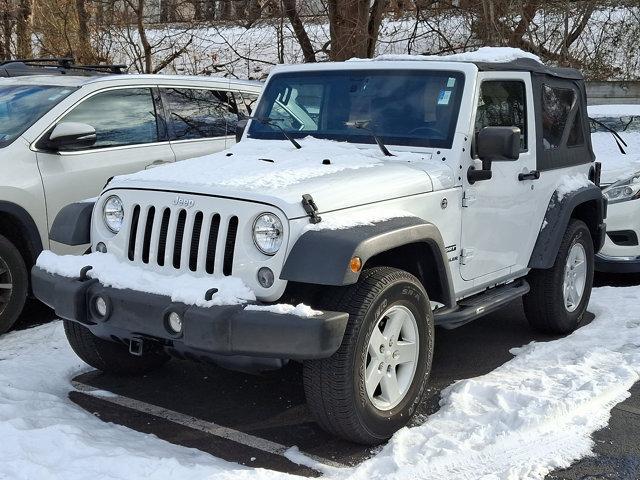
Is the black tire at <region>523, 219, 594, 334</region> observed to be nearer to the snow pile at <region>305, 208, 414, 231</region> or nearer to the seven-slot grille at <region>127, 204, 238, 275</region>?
the snow pile at <region>305, 208, 414, 231</region>

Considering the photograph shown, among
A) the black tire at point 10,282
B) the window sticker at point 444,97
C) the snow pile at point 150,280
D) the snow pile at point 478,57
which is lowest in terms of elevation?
the black tire at point 10,282

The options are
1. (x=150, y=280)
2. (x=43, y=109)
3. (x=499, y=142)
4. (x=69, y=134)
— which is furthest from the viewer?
(x=43, y=109)

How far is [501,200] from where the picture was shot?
5.06 m

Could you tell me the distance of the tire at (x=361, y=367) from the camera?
368 centimetres

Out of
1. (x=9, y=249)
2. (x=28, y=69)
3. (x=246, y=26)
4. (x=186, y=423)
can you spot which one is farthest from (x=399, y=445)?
(x=246, y=26)

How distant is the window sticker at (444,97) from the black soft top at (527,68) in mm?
289

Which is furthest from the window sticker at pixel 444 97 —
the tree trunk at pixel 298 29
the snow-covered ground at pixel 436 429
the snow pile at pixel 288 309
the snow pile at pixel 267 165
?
the tree trunk at pixel 298 29

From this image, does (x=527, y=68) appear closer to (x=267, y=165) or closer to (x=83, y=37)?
(x=267, y=165)

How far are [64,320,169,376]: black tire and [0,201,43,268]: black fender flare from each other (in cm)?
128

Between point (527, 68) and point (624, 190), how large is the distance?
2.41m

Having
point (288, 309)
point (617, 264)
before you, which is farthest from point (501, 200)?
point (617, 264)

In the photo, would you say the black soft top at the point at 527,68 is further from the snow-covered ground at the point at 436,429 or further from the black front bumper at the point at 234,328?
the black front bumper at the point at 234,328

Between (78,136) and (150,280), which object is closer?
(150,280)

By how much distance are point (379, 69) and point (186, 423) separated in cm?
244
